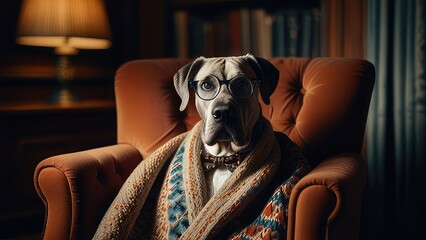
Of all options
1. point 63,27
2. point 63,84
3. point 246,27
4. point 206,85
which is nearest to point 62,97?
point 63,84

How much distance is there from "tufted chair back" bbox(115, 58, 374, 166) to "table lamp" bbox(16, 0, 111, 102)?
0.51m

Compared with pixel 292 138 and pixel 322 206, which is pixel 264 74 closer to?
pixel 292 138

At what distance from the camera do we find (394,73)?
216 centimetres

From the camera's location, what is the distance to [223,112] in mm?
1390

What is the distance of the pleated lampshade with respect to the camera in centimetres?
229

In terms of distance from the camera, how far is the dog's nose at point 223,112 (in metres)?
1.39

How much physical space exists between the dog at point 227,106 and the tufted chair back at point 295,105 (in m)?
0.25

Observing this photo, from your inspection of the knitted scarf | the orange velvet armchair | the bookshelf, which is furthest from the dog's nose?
the bookshelf

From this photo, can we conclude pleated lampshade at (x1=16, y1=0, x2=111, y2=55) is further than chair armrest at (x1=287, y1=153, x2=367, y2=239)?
Yes

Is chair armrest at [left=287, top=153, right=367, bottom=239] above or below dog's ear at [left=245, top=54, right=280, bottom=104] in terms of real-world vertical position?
below

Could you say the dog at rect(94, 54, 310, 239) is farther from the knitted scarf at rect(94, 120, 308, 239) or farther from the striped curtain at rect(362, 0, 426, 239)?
the striped curtain at rect(362, 0, 426, 239)

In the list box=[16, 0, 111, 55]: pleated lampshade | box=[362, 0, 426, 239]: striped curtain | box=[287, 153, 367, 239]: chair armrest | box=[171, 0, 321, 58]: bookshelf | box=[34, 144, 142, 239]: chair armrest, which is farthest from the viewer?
box=[171, 0, 321, 58]: bookshelf

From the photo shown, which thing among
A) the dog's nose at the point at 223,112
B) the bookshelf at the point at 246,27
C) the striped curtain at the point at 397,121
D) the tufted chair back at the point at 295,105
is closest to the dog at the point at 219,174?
the dog's nose at the point at 223,112

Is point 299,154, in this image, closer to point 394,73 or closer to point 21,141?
point 394,73
